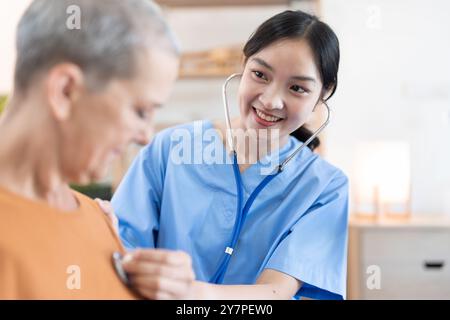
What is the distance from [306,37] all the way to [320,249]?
0.98ft

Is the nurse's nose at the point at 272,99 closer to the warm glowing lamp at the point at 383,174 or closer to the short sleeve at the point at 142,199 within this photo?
the short sleeve at the point at 142,199

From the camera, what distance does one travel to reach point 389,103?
228 centimetres

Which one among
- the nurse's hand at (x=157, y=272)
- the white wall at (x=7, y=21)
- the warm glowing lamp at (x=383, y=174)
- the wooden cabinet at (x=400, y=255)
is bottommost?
the wooden cabinet at (x=400, y=255)

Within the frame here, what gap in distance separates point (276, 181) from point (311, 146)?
17cm

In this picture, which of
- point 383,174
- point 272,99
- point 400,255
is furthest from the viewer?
point 383,174

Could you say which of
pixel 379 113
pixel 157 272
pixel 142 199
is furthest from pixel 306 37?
pixel 379 113

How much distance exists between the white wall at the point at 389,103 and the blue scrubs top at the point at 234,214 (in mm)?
1397

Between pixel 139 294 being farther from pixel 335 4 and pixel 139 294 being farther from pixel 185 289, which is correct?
pixel 335 4

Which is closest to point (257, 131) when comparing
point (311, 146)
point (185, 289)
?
point (311, 146)

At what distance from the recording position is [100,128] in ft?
1.57

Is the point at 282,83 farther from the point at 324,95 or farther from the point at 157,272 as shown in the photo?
the point at 157,272

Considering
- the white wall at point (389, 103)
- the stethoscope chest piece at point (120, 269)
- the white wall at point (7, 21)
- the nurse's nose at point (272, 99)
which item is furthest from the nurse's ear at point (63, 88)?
the white wall at point (389, 103)

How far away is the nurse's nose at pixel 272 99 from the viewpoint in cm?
80

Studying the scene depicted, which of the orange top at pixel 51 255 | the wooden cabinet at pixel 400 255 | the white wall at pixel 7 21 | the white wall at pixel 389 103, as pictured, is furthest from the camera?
the white wall at pixel 389 103
